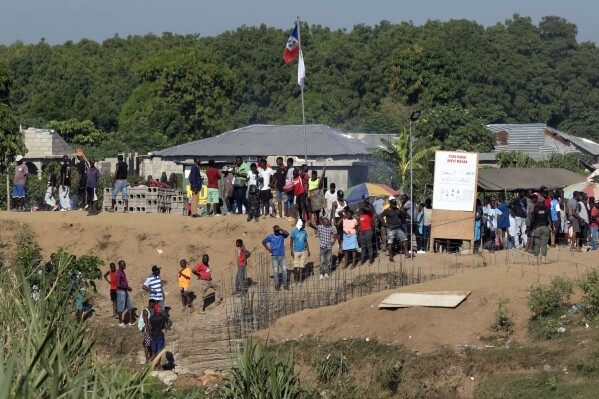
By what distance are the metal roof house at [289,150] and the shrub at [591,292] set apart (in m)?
17.3

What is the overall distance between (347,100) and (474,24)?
1823 centimetres

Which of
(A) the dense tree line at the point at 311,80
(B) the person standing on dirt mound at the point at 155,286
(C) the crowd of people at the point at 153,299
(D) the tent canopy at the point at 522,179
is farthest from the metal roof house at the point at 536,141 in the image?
(B) the person standing on dirt mound at the point at 155,286

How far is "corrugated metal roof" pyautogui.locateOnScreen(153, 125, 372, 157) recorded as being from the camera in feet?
135

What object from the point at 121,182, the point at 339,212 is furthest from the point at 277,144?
the point at 339,212

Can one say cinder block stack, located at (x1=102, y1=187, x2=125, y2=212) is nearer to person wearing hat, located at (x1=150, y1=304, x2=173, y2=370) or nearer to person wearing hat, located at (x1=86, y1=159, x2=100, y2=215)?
person wearing hat, located at (x1=86, y1=159, x2=100, y2=215)

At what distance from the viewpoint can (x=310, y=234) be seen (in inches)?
1028

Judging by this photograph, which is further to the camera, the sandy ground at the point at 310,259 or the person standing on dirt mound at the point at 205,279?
the person standing on dirt mound at the point at 205,279

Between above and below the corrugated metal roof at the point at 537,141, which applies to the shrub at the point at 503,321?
below

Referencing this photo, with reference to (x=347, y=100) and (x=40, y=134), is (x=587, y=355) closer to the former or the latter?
(x=40, y=134)

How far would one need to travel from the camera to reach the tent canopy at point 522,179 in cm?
2889

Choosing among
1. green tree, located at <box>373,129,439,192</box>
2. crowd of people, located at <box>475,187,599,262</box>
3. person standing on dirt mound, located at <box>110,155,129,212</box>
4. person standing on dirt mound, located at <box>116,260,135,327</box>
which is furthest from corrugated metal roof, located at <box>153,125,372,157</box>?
person standing on dirt mound, located at <box>116,260,135,327</box>

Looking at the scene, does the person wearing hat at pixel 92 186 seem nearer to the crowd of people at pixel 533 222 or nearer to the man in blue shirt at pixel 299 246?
the man in blue shirt at pixel 299 246

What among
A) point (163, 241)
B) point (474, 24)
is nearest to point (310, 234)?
point (163, 241)

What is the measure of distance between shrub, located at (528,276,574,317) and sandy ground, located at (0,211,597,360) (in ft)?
1.18
